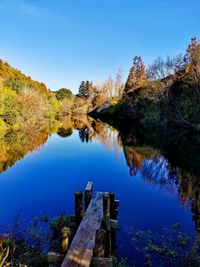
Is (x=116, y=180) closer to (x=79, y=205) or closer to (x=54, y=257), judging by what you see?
(x=79, y=205)

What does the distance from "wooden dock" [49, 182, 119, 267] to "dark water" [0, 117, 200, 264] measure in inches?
30.9

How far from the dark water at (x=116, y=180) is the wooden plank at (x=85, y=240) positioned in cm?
116

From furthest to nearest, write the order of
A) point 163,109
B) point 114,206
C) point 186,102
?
point 163,109 < point 186,102 < point 114,206

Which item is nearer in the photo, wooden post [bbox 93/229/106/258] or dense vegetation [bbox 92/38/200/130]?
wooden post [bbox 93/229/106/258]

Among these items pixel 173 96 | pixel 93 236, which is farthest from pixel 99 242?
pixel 173 96

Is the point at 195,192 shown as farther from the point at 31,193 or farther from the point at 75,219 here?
the point at 31,193

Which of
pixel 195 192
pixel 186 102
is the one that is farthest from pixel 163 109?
pixel 195 192

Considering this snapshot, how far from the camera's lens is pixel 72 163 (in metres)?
17.6

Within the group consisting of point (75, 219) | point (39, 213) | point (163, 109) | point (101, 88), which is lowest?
point (39, 213)

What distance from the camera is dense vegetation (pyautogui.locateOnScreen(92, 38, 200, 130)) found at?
32.2 meters

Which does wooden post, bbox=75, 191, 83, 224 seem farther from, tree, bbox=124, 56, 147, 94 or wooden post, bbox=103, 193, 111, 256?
tree, bbox=124, 56, 147, 94

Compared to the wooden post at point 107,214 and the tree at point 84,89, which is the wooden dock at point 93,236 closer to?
the wooden post at point 107,214

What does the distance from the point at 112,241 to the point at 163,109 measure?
1285 inches

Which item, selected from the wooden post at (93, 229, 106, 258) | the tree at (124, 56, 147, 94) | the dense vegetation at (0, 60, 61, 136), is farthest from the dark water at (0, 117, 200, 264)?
the tree at (124, 56, 147, 94)
